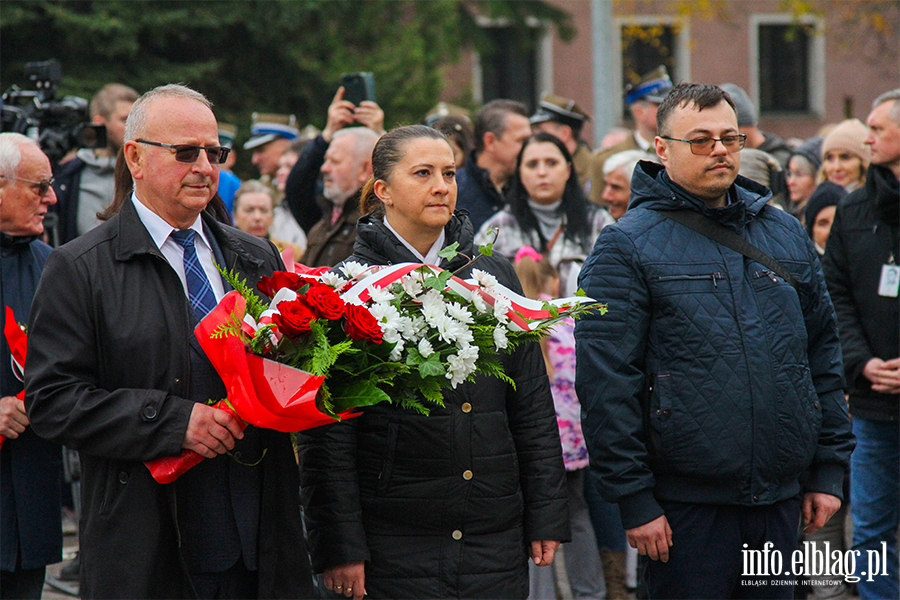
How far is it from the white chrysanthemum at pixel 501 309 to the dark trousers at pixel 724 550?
1.04 meters

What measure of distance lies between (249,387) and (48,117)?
3982mm

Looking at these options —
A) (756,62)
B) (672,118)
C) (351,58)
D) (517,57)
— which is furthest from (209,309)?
(756,62)

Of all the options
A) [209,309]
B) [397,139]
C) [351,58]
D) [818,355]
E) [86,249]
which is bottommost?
[818,355]

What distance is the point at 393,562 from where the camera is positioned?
371cm

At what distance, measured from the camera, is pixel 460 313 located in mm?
3268

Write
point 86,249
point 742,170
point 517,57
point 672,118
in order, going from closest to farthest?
1. point 86,249
2. point 672,118
3. point 742,170
4. point 517,57

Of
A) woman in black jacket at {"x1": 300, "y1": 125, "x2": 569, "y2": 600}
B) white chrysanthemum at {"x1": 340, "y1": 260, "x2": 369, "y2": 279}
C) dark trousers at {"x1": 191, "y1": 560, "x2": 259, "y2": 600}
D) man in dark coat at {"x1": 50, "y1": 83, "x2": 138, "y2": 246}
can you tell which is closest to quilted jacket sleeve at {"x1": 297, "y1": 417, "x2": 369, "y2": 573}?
woman in black jacket at {"x1": 300, "y1": 125, "x2": 569, "y2": 600}

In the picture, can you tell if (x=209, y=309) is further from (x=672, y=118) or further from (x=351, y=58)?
(x=351, y=58)

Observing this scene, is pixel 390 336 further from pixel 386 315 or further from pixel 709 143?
pixel 709 143

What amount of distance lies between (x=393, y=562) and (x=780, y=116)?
2497 cm

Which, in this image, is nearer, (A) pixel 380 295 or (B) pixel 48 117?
(A) pixel 380 295

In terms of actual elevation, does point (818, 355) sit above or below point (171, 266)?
below

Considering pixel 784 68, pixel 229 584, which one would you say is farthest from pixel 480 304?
pixel 784 68

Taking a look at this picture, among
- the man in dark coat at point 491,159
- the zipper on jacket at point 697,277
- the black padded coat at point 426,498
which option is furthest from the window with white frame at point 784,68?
the black padded coat at point 426,498
